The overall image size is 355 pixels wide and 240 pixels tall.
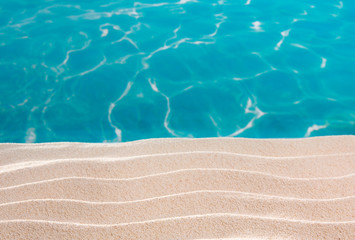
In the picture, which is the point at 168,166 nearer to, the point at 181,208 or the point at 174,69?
the point at 181,208

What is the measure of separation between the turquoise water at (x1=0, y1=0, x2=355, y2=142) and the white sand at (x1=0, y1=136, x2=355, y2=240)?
474 millimetres

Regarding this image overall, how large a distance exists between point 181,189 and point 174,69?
253 centimetres

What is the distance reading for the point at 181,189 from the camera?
10.8ft

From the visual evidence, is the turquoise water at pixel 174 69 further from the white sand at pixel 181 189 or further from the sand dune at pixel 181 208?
the sand dune at pixel 181 208

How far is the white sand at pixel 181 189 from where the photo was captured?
285 cm

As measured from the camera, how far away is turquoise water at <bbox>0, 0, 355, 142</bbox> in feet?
15.0

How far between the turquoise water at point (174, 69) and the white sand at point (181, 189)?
18.7 inches

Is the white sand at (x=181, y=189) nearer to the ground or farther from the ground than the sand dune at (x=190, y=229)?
nearer to the ground

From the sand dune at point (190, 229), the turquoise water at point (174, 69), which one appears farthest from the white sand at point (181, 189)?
the turquoise water at point (174, 69)

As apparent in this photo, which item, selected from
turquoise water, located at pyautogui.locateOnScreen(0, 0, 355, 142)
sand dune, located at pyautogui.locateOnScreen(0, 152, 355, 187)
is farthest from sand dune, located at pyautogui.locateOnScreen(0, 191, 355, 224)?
turquoise water, located at pyautogui.locateOnScreen(0, 0, 355, 142)

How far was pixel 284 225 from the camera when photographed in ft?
9.41

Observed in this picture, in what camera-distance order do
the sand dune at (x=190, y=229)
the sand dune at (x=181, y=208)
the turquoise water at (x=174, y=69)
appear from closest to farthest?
the sand dune at (x=190, y=229), the sand dune at (x=181, y=208), the turquoise water at (x=174, y=69)

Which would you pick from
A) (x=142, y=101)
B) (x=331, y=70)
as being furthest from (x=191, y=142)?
(x=331, y=70)

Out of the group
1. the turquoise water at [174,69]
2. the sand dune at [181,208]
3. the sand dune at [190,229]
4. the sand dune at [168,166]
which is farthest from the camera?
the turquoise water at [174,69]
